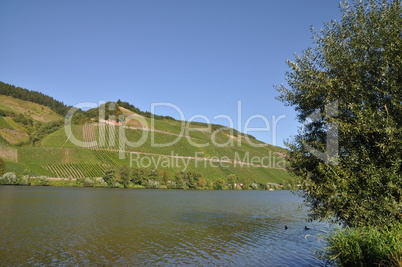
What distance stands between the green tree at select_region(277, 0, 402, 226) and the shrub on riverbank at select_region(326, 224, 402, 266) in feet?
2.26

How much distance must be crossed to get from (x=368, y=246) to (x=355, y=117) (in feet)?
23.0

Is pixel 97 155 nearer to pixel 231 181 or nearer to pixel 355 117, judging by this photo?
pixel 231 181

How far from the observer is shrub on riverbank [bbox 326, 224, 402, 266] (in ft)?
44.4

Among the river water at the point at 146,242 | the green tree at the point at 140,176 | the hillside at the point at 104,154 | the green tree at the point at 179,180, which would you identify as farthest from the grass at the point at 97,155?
the river water at the point at 146,242

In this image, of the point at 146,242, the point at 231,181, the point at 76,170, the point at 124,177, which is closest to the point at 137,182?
the point at 124,177

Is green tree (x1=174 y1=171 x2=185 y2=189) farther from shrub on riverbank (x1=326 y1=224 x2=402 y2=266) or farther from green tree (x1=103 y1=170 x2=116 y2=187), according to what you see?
shrub on riverbank (x1=326 y1=224 x2=402 y2=266)

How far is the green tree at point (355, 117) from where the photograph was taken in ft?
49.2

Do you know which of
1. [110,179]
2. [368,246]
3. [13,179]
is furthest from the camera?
[110,179]

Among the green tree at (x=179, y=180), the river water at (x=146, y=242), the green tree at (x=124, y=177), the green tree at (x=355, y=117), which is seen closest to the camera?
the green tree at (x=355, y=117)

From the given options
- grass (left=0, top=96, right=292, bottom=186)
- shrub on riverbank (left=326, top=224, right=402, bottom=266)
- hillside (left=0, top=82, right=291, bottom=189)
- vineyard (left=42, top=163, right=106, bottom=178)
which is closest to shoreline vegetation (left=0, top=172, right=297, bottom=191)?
hillside (left=0, top=82, right=291, bottom=189)

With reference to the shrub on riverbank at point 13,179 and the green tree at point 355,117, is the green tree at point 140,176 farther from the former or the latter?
the green tree at point 355,117

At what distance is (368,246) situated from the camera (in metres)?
14.8

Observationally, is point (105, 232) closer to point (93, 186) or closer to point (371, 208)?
point (371, 208)

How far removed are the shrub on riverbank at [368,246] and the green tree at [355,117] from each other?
69cm
